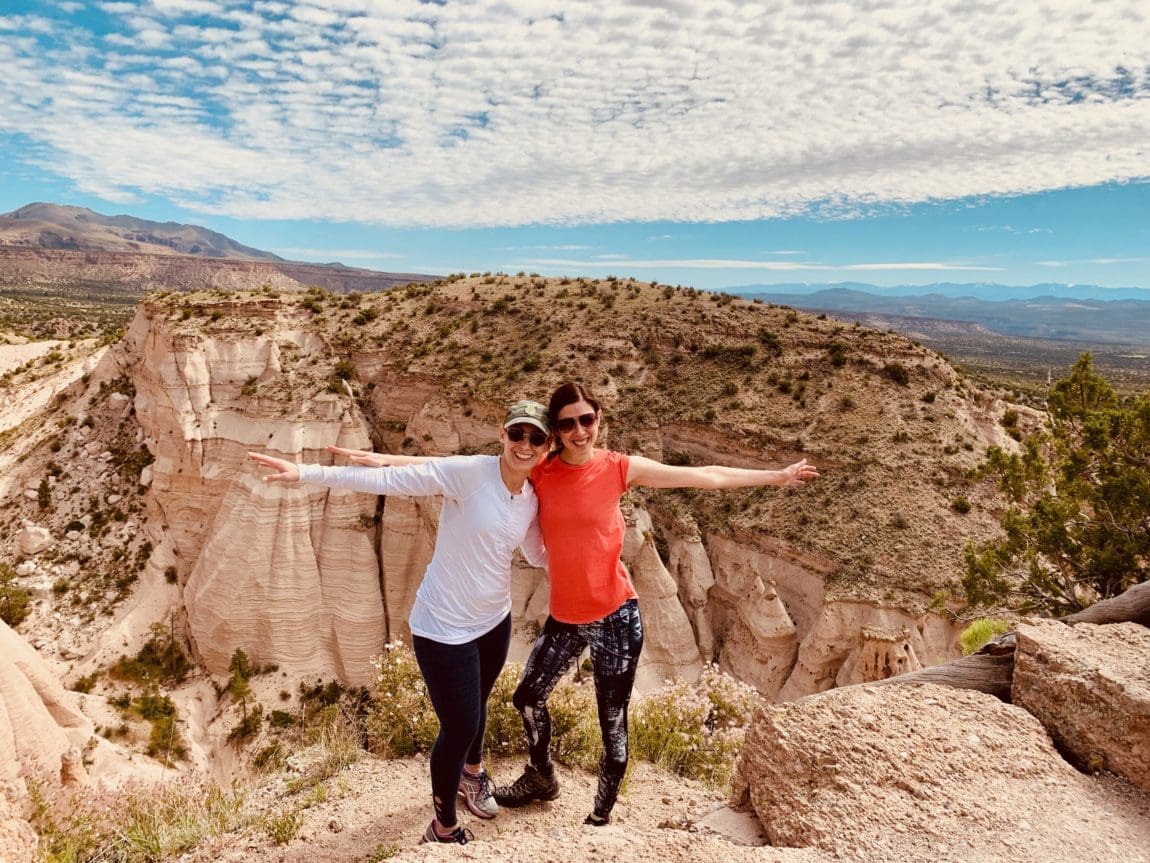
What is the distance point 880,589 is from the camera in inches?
651

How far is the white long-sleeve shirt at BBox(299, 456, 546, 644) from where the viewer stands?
4.37m

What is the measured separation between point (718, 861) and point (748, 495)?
55.9ft

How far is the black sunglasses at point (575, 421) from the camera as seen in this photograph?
176 inches

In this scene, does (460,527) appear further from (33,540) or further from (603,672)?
(33,540)

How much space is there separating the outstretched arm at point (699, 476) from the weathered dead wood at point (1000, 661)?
2.27 m

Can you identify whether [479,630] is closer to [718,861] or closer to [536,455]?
[536,455]

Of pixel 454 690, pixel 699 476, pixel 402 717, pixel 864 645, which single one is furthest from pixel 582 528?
pixel 864 645

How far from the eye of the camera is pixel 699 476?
4820mm

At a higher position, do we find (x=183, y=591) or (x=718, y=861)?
(x=718, y=861)

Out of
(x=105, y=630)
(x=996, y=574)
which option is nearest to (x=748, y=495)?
(x=996, y=574)

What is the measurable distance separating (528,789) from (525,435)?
3.31 m

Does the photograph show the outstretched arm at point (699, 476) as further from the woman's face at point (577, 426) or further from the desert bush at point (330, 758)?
the desert bush at point (330, 758)

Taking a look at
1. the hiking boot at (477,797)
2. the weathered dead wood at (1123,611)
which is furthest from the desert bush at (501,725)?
the weathered dead wood at (1123,611)

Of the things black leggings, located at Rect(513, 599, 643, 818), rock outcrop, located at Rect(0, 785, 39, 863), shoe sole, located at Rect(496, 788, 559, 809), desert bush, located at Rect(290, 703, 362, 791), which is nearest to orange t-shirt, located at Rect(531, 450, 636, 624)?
black leggings, located at Rect(513, 599, 643, 818)
